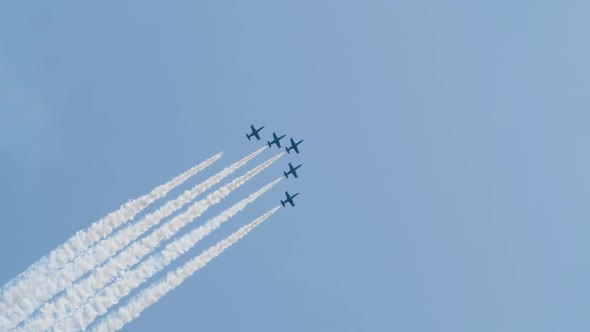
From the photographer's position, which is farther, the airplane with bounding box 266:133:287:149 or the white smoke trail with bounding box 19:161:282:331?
the airplane with bounding box 266:133:287:149

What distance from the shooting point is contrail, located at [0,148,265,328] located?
105 meters

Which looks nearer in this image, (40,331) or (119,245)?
(40,331)

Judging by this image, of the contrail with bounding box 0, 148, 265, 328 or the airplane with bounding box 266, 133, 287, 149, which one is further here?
the airplane with bounding box 266, 133, 287, 149

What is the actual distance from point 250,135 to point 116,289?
4143 centimetres

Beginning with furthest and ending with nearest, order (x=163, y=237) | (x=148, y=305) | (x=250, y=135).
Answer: (x=250, y=135)
(x=163, y=237)
(x=148, y=305)

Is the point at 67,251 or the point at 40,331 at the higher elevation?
the point at 67,251

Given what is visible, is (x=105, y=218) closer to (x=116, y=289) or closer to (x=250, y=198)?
(x=116, y=289)

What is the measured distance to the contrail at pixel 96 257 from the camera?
346ft

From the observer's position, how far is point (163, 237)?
4685 inches

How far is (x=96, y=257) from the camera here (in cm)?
11381

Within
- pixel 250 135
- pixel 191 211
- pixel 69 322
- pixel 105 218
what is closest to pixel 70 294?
pixel 69 322

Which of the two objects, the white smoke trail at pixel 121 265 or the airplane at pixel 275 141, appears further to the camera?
the airplane at pixel 275 141

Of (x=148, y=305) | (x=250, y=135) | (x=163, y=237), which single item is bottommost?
(x=148, y=305)

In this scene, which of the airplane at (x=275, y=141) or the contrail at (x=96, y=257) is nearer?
the contrail at (x=96, y=257)
